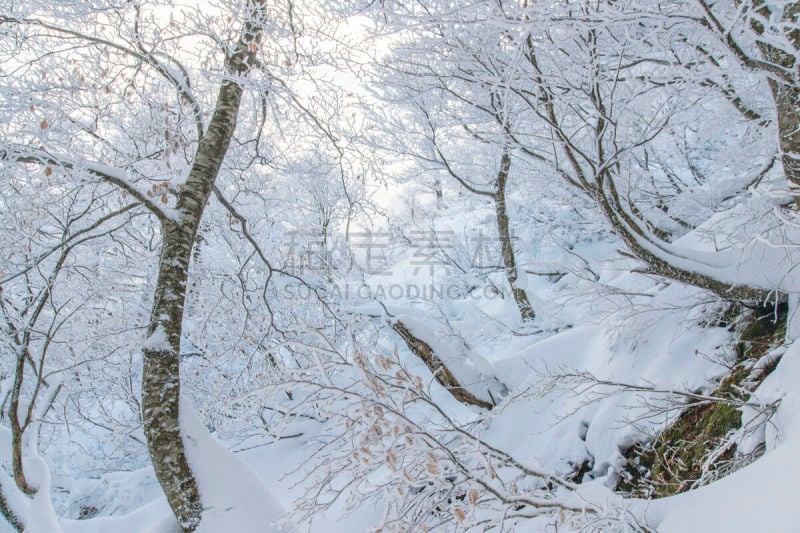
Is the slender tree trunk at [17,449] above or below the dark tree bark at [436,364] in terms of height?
above

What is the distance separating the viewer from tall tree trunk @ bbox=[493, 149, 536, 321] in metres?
7.36

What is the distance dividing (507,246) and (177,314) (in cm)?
625

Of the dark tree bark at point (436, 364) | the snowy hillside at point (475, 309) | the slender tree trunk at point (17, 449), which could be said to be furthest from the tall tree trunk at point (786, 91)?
the slender tree trunk at point (17, 449)

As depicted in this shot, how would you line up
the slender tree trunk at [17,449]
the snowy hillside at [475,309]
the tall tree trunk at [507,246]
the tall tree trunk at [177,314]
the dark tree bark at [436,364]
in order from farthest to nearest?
the tall tree trunk at [507,246]
the dark tree bark at [436,364]
the slender tree trunk at [17,449]
the tall tree trunk at [177,314]
the snowy hillside at [475,309]

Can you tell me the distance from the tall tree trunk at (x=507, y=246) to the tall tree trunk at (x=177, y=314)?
516cm

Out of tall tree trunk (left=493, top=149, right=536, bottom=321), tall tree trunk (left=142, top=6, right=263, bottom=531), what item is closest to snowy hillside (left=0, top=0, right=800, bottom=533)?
tall tree trunk (left=142, top=6, right=263, bottom=531)

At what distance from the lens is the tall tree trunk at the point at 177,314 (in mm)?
2285

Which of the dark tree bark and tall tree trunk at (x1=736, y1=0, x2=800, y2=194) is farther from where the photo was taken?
the dark tree bark

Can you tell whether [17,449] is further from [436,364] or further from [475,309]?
[475,309]

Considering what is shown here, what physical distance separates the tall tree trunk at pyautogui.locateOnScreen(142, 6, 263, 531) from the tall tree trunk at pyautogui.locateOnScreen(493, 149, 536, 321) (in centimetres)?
516

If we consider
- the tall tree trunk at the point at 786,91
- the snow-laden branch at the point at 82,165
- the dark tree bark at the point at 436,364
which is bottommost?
the dark tree bark at the point at 436,364

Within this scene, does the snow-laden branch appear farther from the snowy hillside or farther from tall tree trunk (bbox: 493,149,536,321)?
tall tree trunk (bbox: 493,149,536,321)

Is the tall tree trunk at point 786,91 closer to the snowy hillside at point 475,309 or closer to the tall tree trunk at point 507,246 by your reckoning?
the snowy hillside at point 475,309

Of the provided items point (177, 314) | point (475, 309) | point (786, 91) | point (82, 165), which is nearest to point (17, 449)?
point (177, 314)
